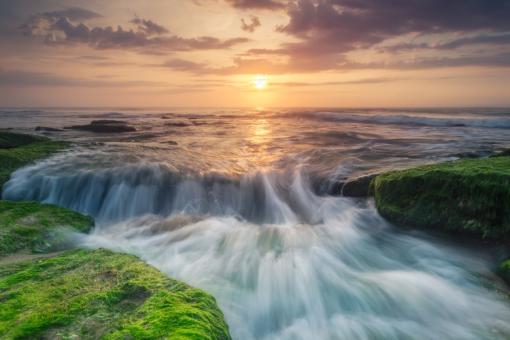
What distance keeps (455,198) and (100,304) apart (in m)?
6.67

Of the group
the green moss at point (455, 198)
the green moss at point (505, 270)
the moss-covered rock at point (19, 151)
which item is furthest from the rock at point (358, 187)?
the moss-covered rock at point (19, 151)

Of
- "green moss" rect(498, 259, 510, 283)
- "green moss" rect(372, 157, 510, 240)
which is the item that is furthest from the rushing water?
"green moss" rect(372, 157, 510, 240)

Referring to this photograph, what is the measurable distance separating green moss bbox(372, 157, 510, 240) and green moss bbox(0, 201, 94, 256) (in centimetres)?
699

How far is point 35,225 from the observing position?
6.33 m

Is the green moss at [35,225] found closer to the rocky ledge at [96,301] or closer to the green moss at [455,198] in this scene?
the rocky ledge at [96,301]

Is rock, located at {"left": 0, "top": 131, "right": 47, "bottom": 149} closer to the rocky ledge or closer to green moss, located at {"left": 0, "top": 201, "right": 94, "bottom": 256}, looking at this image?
green moss, located at {"left": 0, "top": 201, "right": 94, "bottom": 256}

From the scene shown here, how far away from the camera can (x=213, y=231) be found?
26.0ft

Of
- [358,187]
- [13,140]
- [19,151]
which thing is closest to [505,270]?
[358,187]

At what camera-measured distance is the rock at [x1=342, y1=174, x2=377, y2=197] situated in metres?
10.1

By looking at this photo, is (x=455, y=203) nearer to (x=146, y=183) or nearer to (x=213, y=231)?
(x=213, y=231)

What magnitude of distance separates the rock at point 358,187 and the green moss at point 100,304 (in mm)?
7318

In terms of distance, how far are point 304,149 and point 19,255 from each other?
14849 mm

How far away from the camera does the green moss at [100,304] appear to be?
289 cm

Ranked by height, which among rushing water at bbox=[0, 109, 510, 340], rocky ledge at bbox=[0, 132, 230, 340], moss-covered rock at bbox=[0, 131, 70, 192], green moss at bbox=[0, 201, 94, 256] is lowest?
rushing water at bbox=[0, 109, 510, 340]
